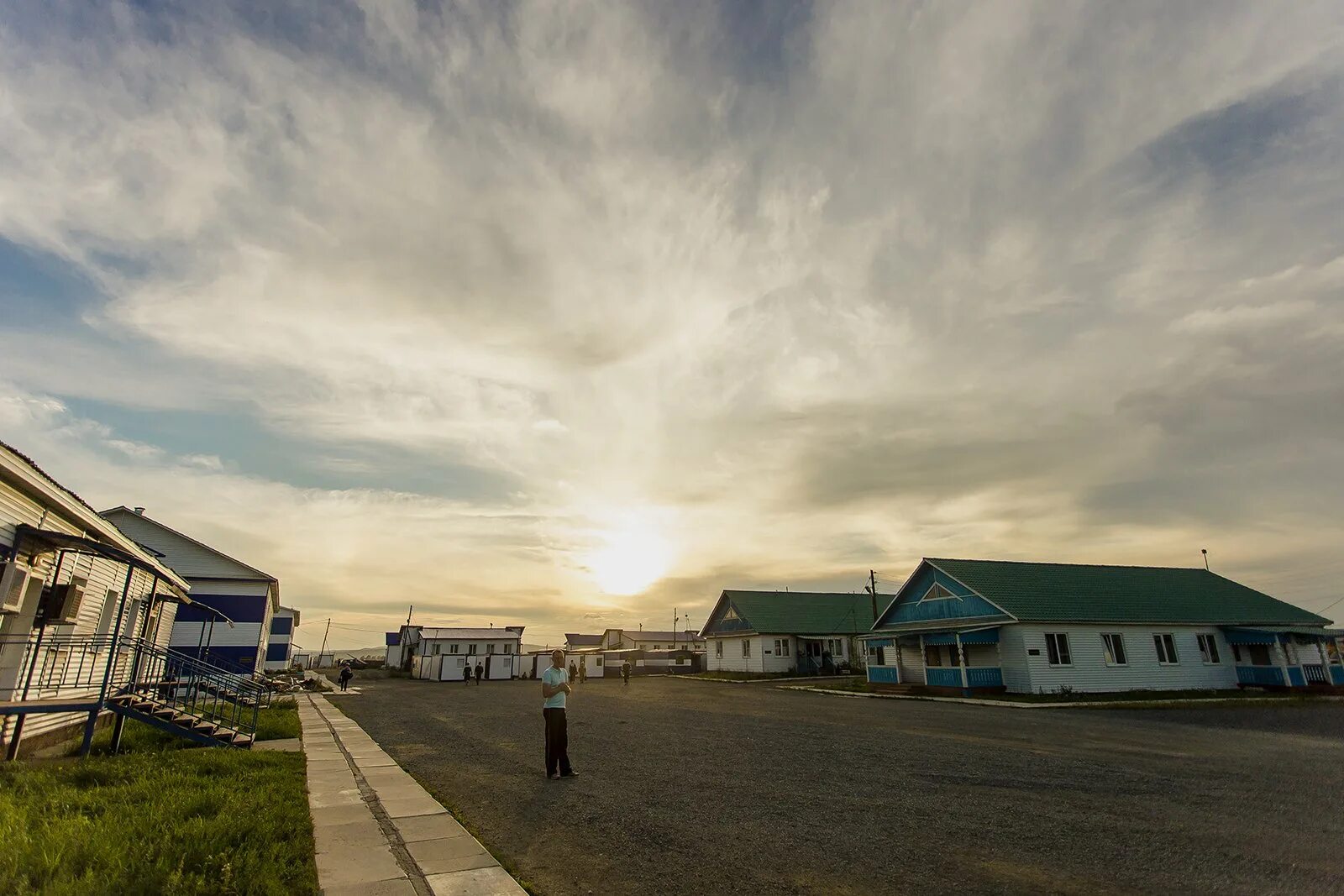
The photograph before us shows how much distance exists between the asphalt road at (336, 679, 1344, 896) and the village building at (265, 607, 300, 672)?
5379 cm

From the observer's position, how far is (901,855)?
6449mm

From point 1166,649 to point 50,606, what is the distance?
131ft

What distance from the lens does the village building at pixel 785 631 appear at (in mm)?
49597

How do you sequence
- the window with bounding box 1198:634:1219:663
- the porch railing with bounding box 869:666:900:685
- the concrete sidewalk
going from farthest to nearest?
the porch railing with bounding box 869:666:900:685 < the window with bounding box 1198:634:1219:663 < the concrete sidewalk

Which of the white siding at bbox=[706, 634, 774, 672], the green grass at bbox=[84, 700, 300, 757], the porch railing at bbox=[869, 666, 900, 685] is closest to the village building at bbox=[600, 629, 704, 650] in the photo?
the white siding at bbox=[706, 634, 774, 672]

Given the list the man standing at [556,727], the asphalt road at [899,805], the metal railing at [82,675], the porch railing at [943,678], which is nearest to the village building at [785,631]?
the porch railing at [943,678]

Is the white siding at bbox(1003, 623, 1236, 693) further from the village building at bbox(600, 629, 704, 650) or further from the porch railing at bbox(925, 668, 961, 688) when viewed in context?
the village building at bbox(600, 629, 704, 650)

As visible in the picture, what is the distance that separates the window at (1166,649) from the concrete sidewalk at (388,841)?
34233mm

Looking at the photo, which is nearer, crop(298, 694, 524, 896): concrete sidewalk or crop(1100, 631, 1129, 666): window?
crop(298, 694, 524, 896): concrete sidewalk

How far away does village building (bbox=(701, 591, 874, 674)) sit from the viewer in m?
49.6

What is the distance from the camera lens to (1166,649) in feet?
101

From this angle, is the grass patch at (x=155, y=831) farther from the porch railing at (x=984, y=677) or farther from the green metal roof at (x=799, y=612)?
the green metal roof at (x=799, y=612)

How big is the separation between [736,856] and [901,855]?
65.3 inches

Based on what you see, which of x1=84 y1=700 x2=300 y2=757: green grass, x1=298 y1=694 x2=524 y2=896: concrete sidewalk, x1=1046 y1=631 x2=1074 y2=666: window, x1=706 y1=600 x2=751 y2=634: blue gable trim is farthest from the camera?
x1=706 y1=600 x2=751 y2=634: blue gable trim
